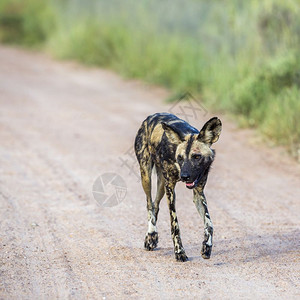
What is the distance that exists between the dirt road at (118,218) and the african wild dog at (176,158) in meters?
0.22

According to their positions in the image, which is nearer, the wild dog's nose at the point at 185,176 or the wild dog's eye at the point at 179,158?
the wild dog's nose at the point at 185,176

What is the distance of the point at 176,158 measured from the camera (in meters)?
4.98

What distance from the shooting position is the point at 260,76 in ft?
34.8

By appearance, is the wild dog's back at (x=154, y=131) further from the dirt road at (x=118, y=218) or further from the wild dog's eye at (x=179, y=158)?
the dirt road at (x=118, y=218)

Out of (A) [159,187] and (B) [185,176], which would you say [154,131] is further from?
(B) [185,176]

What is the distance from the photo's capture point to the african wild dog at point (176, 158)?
16.1 ft

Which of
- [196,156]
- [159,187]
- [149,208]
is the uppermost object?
[196,156]

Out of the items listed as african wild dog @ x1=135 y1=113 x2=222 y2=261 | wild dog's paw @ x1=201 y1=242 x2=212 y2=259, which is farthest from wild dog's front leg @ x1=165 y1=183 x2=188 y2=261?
wild dog's paw @ x1=201 y1=242 x2=212 y2=259

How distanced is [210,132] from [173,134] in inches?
10.6

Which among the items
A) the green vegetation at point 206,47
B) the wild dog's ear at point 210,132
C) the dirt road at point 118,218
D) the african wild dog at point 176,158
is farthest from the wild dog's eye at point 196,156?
the green vegetation at point 206,47

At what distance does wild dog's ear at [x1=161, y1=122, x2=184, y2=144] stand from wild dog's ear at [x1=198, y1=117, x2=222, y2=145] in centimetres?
15

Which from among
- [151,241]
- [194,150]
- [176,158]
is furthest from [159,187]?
[194,150]

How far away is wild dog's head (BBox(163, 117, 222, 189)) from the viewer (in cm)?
487

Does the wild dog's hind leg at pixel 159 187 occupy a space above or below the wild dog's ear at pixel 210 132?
below
